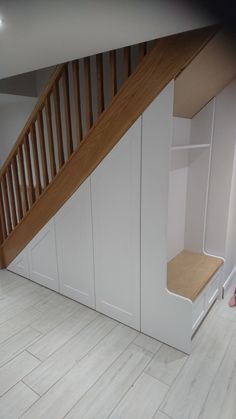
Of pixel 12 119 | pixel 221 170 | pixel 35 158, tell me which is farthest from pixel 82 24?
pixel 12 119

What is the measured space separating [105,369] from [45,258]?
4.27 feet

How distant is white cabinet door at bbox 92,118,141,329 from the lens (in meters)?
1.87

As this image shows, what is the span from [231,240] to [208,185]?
66 cm

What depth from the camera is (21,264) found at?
A: 9.86 ft

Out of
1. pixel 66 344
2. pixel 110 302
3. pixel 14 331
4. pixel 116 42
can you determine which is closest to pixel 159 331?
pixel 110 302

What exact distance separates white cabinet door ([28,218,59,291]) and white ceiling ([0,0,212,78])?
1.51 meters

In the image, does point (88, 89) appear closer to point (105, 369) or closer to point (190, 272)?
point (190, 272)

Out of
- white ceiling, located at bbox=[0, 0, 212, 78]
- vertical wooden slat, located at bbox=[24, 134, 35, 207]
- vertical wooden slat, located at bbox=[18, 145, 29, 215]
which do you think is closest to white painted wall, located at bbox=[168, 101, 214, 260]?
white ceiling, located at bbox=[0, 0, 212, 78]

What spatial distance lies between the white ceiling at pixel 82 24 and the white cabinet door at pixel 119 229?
1.87ft

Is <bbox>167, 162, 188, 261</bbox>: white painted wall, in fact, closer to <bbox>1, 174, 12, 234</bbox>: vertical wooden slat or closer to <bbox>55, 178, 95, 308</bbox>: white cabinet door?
<bbox>55, 178, 95, 308</bbox>: white cabinet door

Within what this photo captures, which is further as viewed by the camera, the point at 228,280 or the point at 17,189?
the point at 17,189

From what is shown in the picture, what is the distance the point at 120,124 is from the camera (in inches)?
72.1

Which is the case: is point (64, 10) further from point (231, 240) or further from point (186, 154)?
point (231, 240)

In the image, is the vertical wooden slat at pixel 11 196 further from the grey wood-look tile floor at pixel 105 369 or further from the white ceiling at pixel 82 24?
the white ceiling at pixel 82 24
